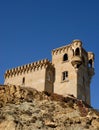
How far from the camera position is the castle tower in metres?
51.9

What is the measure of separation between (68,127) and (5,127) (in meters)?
5.64

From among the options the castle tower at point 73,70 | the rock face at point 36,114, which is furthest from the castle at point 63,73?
the rock face at point 36,114

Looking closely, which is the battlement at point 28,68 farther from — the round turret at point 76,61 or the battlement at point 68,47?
the round turret at point 76,61

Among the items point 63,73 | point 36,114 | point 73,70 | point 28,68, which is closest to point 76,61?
point 73,70

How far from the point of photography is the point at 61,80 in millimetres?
53438

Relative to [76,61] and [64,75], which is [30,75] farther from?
[76,61]

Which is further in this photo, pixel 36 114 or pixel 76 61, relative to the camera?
pixel 76 61

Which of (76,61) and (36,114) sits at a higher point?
(76,61)

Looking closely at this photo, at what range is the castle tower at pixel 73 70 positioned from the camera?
170 feet

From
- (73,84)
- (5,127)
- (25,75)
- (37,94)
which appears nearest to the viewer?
(5,127)

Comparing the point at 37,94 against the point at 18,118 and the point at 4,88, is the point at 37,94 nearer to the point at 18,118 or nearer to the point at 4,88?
the point at 4,88

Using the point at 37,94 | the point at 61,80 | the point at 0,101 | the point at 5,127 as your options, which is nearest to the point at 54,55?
the point at 61,80

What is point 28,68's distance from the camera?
5622 cm

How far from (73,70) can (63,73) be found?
1933 millimetres
